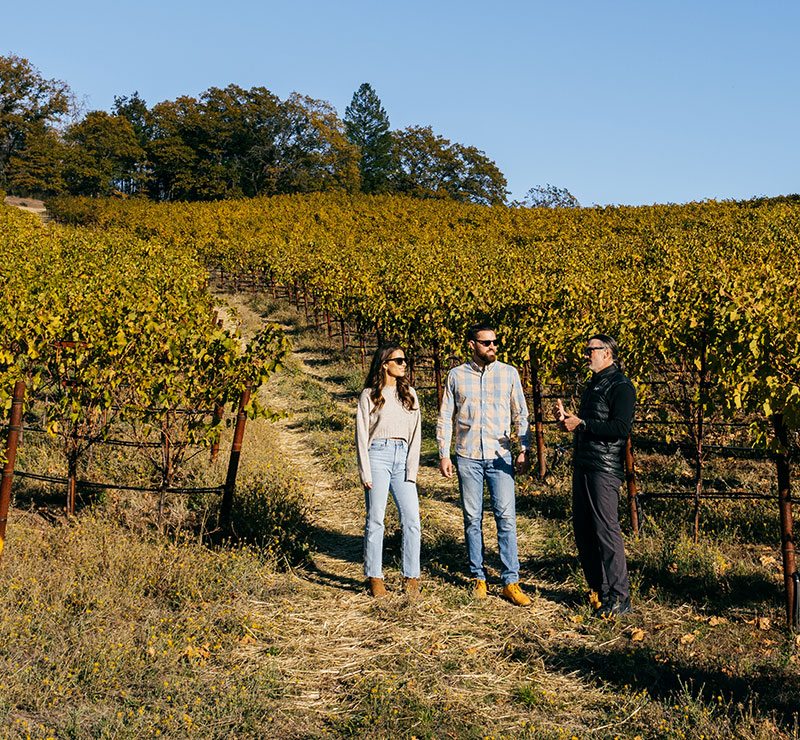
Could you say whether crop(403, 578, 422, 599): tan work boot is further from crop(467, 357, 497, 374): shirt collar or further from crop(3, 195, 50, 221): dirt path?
crop(3, 195, 50, 221): dirt path

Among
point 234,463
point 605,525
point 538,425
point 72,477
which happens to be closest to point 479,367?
point 605,525

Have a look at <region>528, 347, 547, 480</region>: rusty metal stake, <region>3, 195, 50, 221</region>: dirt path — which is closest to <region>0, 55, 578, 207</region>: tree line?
<region>3, 195, 50, 221</region>: dirt path

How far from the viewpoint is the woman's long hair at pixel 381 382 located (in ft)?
16.8

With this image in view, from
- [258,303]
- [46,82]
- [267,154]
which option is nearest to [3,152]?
[46,82]

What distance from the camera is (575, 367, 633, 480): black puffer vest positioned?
189 inches

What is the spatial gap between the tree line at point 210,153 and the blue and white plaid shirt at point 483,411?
206 ft

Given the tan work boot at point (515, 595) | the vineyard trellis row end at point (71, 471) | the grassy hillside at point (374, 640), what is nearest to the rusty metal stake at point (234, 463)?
the vineyard trellis row end at point (71, 471)

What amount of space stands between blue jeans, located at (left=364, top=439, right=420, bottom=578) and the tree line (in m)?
63.0

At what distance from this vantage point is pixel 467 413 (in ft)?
17.2

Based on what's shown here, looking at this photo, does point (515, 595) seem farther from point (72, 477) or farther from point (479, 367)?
point (72, 477)

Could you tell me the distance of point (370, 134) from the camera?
262 feet

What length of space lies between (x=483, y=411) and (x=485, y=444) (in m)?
0.26

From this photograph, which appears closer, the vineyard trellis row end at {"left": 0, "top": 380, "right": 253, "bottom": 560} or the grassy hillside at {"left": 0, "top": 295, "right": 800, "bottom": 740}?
the grassy hillside at {"left": 0, "top": 295, "right": 800, "bottom": 740}

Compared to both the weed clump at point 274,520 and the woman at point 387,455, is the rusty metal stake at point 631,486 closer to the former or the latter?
the woman at point 387,455
